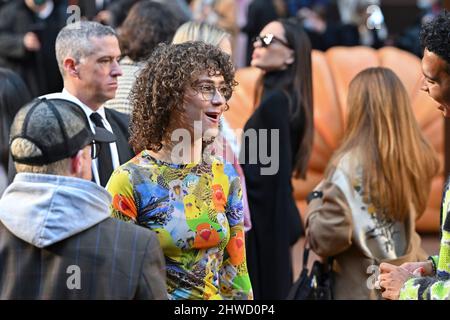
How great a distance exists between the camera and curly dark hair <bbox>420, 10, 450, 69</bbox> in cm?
359

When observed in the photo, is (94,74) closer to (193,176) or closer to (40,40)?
(193,176)

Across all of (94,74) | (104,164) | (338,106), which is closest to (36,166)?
(104,164)

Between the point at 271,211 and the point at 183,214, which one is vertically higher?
the point at 183,214

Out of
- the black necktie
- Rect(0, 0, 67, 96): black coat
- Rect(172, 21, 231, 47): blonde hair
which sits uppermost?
Rect(0, 0, 67, 96): black coat

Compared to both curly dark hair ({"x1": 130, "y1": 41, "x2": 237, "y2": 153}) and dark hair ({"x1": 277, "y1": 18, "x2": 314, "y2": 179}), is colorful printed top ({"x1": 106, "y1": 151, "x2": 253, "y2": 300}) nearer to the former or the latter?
curly dark hair ({"x1": 130, "y1": 41, "x2": 237, "y2": 153})

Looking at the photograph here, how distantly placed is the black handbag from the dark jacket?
2348 mm

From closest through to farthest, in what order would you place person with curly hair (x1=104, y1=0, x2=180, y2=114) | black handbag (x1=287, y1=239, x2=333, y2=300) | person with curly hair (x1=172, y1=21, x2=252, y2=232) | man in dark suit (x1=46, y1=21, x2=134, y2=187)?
man in dark suit (x1=46, y1=21, x2=134, y2=187)
black handbag (x1=287, y1=239, x2=333, y2=300)
person with curly hair (x1=172, y1=21, x2=252, y2=232)
person with curly hair (x1=104, y1=0, x2=180, y2=114)

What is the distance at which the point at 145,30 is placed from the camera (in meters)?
6.03

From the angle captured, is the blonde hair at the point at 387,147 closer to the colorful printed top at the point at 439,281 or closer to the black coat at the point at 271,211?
the black coat at the point at 271,211

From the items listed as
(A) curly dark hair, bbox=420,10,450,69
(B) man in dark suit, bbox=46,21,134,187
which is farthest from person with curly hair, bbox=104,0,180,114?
(A) curly dark hair, bbox=420,10,450,69

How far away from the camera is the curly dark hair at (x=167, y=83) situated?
3.93 meters

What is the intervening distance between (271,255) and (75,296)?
10.4 feet

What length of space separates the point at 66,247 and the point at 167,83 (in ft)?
3.55

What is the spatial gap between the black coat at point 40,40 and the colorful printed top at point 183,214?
609cm
